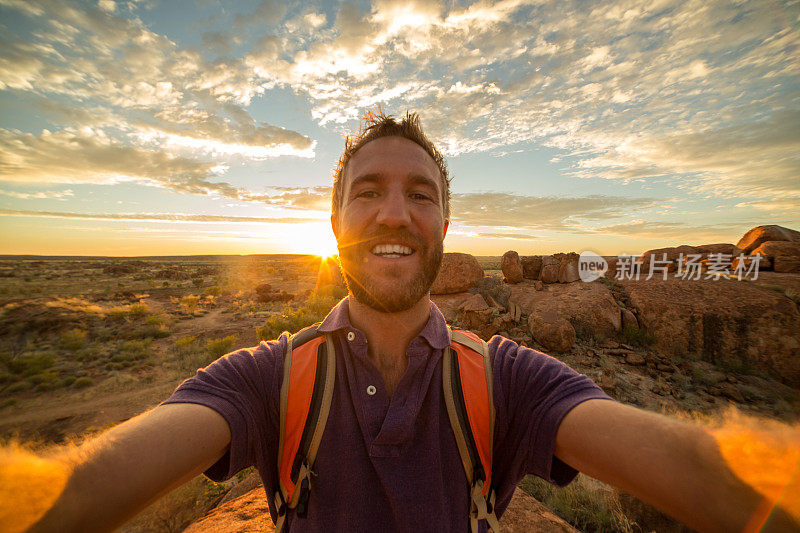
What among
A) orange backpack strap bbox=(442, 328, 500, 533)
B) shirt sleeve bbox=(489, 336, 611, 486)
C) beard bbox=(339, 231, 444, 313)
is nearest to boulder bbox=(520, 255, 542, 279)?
beard bbox=(339, 231, 444, 313)

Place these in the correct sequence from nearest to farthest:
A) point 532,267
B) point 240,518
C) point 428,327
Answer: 1. point 428,327
2. point 240,518
3. point 532,267

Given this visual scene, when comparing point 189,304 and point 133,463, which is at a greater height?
point 133,463

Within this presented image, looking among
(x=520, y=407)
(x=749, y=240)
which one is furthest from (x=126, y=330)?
(x=749, y=240)

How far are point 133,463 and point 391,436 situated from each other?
97cm

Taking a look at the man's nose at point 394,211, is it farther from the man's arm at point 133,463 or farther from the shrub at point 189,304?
the shrub at point 189,304

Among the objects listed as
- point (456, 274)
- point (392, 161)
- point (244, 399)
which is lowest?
point (456, 274)

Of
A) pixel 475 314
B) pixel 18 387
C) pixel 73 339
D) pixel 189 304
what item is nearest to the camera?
pixel 18 387

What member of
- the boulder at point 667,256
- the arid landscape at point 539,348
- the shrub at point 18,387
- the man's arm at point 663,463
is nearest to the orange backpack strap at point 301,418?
the man's arm at point 663,463

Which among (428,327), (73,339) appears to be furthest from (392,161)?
(73,339)

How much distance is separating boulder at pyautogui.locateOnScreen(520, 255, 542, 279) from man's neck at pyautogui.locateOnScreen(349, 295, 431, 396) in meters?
14.6

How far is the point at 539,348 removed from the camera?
9.41 meters

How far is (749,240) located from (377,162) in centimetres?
2156

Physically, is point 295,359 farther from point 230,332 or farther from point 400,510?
point 230,332

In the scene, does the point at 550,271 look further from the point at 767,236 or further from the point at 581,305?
the point at 767,236
